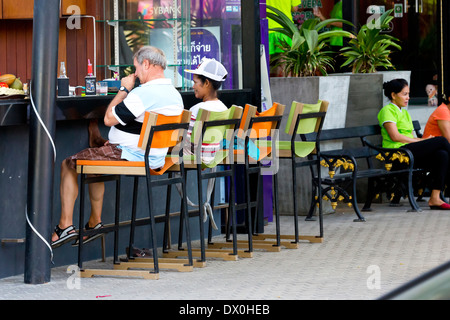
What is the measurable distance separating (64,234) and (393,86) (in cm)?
445

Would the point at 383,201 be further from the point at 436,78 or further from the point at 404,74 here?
the point at 436,78

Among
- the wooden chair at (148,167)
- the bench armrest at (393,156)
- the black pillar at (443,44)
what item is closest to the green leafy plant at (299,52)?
the bench armrest at (393,156)

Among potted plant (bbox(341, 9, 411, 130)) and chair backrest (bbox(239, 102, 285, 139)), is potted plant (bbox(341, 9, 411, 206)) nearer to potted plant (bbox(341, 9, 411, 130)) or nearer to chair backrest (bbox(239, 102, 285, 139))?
potted plant (bbox(341, 9, 411, 130))

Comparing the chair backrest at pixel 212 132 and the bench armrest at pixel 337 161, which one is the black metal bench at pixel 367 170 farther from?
the chair backrest at pixel 212 132

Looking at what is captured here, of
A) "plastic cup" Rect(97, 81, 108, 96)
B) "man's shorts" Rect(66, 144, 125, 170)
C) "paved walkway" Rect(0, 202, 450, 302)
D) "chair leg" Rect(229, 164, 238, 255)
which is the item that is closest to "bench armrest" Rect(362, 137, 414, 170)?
"paved walkway" Rect(0, 202, 450, 302)

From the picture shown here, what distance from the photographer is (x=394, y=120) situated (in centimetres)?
874

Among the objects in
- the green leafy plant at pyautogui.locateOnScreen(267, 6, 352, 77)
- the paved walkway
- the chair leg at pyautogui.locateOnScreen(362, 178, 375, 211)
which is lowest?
the paved walkway

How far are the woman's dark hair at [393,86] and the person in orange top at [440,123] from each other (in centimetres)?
48

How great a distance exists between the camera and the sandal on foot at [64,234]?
216 inches

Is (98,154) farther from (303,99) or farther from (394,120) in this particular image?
(394,120)

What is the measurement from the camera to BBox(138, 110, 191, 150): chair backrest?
525 centimetres

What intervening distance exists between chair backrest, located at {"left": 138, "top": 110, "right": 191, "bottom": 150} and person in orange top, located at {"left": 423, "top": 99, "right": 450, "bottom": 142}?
4.20m

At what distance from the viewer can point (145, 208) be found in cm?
663
